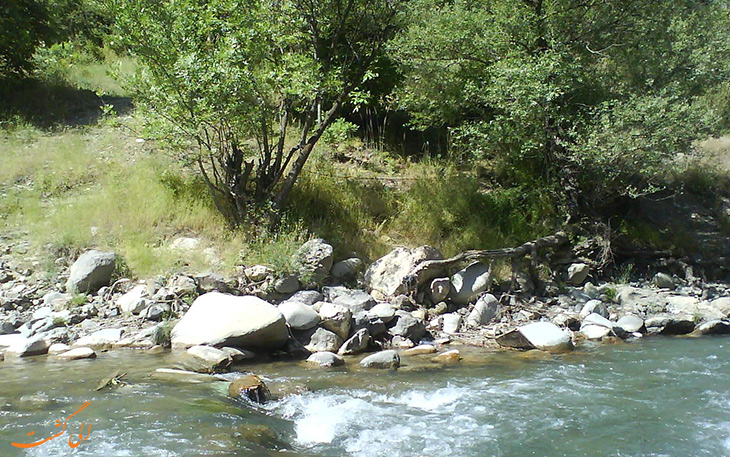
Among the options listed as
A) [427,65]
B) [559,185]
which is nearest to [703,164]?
[559,185]

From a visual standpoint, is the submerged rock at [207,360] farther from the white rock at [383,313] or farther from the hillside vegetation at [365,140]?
the hillside vegetation at [365,140]

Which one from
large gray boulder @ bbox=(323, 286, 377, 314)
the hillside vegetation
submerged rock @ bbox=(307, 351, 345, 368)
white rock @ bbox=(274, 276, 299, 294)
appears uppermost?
the hillside vegetation

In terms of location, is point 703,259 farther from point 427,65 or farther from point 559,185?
point 427,65

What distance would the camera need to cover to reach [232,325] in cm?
675

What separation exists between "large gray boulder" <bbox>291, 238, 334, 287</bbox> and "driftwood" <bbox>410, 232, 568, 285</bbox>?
1.32m

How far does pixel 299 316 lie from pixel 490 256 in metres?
3.82

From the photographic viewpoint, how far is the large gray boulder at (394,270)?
8859 millimetres

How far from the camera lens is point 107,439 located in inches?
165

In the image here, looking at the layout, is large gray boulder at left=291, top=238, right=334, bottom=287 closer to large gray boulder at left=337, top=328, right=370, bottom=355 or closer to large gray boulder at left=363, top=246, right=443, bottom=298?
large gray boulder at left=363, top=246, right=443, bottom=298

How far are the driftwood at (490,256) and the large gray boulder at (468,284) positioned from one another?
0.23 m

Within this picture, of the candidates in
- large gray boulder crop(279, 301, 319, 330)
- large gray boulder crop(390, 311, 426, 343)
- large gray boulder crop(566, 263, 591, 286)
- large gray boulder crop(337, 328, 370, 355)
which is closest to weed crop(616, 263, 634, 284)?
large gray boulder crop(566, 263, 591, 286)

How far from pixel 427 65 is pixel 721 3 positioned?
6.60 metres

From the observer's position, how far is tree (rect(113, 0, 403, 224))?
8625 millimetres

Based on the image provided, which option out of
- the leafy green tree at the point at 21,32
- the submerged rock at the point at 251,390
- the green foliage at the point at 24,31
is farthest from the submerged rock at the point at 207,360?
the leafy green tree at the point at 21,32
